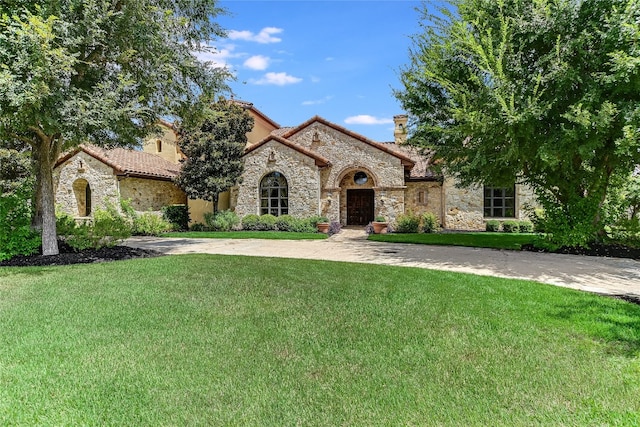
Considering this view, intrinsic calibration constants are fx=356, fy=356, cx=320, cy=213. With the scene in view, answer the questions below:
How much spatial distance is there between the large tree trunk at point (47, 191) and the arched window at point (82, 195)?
1142 cm

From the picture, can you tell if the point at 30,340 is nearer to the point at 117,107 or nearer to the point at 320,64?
the point at 117,107

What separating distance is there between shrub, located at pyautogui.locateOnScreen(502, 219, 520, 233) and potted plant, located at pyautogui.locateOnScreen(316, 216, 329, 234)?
9524 mm

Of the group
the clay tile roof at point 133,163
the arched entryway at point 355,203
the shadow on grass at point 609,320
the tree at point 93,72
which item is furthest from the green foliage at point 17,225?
the arched entryway at point 355,203

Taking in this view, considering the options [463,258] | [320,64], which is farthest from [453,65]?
[463,258]

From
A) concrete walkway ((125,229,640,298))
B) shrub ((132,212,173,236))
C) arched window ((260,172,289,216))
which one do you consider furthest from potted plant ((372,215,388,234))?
shrub ((132,212,173,236))

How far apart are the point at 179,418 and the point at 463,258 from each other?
29.6 ft

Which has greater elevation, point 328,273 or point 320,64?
point 320,64

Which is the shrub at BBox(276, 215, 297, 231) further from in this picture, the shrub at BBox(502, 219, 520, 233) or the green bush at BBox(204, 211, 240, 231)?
the shrub at BBox(502, 219, 520, 233)

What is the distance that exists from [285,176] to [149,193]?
26.7ft

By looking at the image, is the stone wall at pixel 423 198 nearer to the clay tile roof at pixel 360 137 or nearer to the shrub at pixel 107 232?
the clay tile roof at pixel 360 137

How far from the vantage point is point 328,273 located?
7.59 m

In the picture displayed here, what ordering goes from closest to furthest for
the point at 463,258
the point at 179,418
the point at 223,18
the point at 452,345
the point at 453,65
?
1. the point at 179,418
2. the point at 452,345
3. the point at 463,258
4. the point at 453,65
5. the point at 223,18

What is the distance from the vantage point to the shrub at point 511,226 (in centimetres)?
1881

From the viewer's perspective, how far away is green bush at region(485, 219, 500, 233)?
19172 mm
